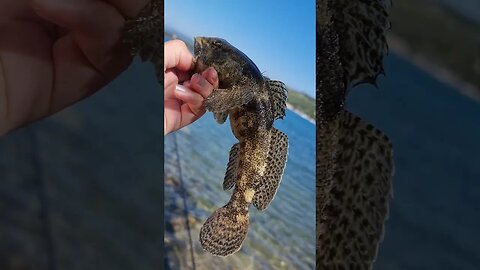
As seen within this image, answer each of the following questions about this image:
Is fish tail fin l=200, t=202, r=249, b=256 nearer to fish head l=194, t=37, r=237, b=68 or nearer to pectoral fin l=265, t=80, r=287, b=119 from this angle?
pectoral fin l=265, t=80, r=287, b=119

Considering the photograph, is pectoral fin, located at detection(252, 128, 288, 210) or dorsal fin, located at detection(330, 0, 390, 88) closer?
dorsal fin, located at detection(330, 0, 390, 88)

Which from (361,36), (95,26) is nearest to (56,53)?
(95,26)

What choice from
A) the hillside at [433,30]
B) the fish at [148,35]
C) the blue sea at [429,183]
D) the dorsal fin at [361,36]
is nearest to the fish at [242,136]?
the fish at [148,35]

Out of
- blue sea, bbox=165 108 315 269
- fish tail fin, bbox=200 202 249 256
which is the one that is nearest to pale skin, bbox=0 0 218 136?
blue sea, bbox=165 108 315 269

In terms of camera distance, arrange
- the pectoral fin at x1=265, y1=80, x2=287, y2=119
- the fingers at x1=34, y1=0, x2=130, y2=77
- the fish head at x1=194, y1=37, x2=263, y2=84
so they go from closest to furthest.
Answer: the fingers at x1=34, y1=0, x2=130, y2=77
the fish head at x1=194, y1=37, x2=263, y2=84
the pectoral fin at x1=265, y1=80, x2=287, y2=119

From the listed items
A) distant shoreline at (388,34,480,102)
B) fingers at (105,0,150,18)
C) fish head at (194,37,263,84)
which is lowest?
fish head at (194,37,263,84)

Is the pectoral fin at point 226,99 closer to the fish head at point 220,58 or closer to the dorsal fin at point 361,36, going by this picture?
the fish head at point 220,58

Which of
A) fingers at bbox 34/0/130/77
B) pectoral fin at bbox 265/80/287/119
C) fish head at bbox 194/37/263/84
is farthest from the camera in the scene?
pectoral fin at bbox 265/80/287/119
